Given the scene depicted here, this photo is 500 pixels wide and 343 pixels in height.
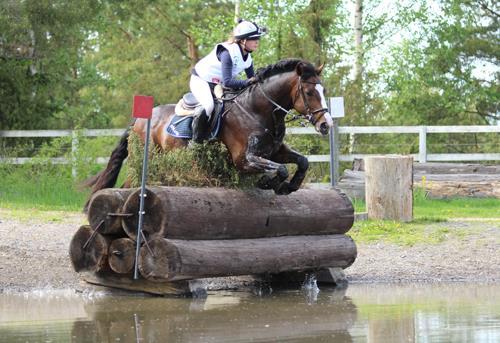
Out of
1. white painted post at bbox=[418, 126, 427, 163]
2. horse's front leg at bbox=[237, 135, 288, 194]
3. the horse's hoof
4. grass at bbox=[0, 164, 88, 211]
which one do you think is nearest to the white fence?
white painted post at bbox=[418, 126, 427, 163]

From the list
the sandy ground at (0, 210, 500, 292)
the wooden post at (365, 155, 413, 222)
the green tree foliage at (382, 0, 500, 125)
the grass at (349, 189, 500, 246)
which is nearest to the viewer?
the sandy ground at (0, 210, 500, 292)

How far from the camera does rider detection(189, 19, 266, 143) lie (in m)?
11.1

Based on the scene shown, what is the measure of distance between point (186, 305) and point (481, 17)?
21.3 metres

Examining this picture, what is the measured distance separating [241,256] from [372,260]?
2779mm

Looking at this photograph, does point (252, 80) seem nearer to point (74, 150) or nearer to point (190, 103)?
point (190, 103)

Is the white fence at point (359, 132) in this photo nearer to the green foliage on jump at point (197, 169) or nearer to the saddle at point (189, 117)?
the saddle at point (189, 117)

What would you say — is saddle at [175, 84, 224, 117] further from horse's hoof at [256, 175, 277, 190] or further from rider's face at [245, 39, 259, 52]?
horse's hoof at [256, 175, 277, 190]

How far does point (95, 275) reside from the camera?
11.0 metres

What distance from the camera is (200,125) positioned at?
11273 millimetres

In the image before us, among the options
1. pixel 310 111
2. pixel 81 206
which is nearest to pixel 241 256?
pixel 310 111

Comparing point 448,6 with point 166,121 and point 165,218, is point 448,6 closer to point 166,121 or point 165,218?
point 166,121

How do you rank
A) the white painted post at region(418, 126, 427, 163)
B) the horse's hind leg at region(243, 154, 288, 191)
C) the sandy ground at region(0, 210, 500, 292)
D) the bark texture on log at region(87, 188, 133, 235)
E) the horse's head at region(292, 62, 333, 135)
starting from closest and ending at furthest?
1. the horse's head at region(292, 62, 333, 135)
2. the bark texture on log at region(87, 188, 133, 235)
3. the horse's hind leg at region(243, 154, 288, 191)
4. the sandy ground at region(0, 210, 500, 292)
5. the white painted post at region(418, 126, 427, 163)

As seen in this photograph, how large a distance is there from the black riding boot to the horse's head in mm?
986

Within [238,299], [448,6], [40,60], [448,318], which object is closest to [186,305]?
[238,299]
